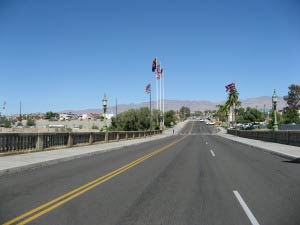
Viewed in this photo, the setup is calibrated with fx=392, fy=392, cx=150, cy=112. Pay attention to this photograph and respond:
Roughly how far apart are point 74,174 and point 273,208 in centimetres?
779

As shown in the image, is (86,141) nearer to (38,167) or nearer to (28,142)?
(28,142)

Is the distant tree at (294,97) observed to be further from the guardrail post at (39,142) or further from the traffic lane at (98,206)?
the traffic lane at (98,206)

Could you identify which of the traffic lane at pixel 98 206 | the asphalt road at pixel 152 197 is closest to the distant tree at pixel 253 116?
the asphalt road at pixel 152 197

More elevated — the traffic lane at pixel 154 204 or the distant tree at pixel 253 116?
the distant tree at pixel 253 116

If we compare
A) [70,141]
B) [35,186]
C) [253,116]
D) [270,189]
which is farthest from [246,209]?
[253,116]

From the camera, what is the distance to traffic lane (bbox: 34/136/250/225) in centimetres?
716

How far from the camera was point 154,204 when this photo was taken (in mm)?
8430

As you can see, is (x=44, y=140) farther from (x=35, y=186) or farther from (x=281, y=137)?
(x=281, y=137)

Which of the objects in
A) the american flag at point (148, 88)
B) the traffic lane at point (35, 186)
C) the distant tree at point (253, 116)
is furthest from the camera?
the distant tree at point (253, 116)

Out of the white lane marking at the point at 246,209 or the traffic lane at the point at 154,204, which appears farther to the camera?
the traffic lane at the point at 154,204

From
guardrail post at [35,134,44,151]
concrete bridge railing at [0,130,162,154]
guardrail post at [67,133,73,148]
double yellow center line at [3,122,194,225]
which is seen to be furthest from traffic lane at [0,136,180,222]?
guardrail post at [67,133,73,148]

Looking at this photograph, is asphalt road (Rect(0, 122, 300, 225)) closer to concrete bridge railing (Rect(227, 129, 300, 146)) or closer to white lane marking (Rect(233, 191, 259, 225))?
white lane marking (Rect(233, 191, 259, 225))

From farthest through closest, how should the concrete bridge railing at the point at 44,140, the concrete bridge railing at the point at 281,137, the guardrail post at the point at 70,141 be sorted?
the concrete bridge railing at the point at 281,137 < the guardrail post at the point at 70,141 < the concrete bridge railing at the point at 44,140

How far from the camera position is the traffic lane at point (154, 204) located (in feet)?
23.5
